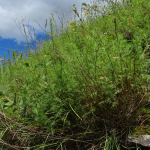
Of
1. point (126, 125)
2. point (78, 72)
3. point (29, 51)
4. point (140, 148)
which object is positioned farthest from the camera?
point (29, 51)

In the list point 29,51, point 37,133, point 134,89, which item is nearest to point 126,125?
point 134,89

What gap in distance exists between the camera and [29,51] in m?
5.26

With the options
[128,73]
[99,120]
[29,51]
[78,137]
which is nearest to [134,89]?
[128,73]

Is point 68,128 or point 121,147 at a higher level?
point 68,128

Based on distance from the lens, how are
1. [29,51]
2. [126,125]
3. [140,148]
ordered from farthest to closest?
[29,51] → [126,125] → [140,148]

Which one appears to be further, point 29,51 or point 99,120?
point 29,51

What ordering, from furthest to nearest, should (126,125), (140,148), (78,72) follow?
(78,72) → (126,125) → (140,148)

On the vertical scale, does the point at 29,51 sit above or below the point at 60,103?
above

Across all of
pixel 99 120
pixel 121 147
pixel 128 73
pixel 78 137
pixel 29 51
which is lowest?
pixel 121 147

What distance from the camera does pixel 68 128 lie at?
1.85m

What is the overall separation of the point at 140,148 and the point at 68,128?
2.57 ft

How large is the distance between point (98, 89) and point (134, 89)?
1.30 ft

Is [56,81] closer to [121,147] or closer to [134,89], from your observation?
[134,89]

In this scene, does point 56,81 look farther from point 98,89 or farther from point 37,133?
point 37,133
